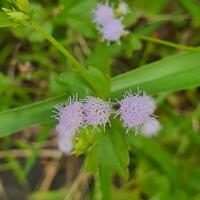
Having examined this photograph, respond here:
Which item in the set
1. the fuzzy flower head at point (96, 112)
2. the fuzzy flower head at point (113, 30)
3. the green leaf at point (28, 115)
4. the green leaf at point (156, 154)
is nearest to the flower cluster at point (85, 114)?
the fuzzy flower head at point (96, 112)

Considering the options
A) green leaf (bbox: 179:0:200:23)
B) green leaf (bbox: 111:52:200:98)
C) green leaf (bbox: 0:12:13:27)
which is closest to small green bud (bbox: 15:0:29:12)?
green leaf (bbox: 0:12:13:27)

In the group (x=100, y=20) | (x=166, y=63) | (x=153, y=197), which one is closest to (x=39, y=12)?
(x=100, y=20)

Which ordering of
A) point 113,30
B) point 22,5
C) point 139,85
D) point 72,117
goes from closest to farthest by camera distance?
point 22,5 → point 72,117 → point 139,85 → point 113,30

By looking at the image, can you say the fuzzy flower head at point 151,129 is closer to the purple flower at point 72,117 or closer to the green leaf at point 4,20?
the purple flower at point 72,117

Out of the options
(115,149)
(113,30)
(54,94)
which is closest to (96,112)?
(115,149)

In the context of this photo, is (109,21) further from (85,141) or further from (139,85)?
(85,141)

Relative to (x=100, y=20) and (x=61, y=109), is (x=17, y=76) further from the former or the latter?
(x=61, y=109)

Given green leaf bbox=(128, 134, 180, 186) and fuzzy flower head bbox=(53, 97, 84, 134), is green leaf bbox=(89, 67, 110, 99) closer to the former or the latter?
fuzzy flower head bbox=(53, 97, 84, 134)
